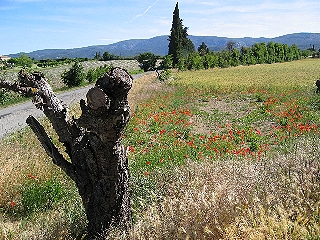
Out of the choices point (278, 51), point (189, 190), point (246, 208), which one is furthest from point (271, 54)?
point (246, 208)

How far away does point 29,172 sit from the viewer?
702 cm

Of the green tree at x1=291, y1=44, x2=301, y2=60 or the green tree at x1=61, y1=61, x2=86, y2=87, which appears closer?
the green tree at x1=61, y1=61, x2=86, y2=87

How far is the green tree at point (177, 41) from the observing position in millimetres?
58812

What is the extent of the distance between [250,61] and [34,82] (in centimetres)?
7137

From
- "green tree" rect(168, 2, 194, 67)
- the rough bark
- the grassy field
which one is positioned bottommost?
the grassy field

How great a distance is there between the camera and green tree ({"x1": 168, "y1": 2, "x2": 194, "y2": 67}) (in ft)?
193

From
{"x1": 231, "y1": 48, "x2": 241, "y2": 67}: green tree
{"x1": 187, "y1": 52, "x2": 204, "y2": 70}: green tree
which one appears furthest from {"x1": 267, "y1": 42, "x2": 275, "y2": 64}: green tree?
{"x1": 187, "y1": 52, "x2": 204, "y2": 70}: green tree

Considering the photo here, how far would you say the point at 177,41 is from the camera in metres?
A: 58.8

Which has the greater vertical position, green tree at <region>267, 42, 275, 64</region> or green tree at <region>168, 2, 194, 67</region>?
green tree at <region>168, 2, 194, 67</region>

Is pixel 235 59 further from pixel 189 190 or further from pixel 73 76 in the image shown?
pixel 189 190

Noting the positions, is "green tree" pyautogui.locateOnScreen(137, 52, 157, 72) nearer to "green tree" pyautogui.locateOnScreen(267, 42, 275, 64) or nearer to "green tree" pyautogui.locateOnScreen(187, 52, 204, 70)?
"green tree" pyautogui.locateOnScreen(187, 52, 204, 70)

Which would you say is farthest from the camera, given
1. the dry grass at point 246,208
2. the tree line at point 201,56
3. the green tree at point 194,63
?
the tree line at point 201,56

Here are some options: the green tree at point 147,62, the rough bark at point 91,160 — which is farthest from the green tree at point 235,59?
the rough bark at point 91,160

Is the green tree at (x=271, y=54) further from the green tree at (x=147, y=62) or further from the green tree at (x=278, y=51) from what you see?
the green tree at (x=147, y=62)
